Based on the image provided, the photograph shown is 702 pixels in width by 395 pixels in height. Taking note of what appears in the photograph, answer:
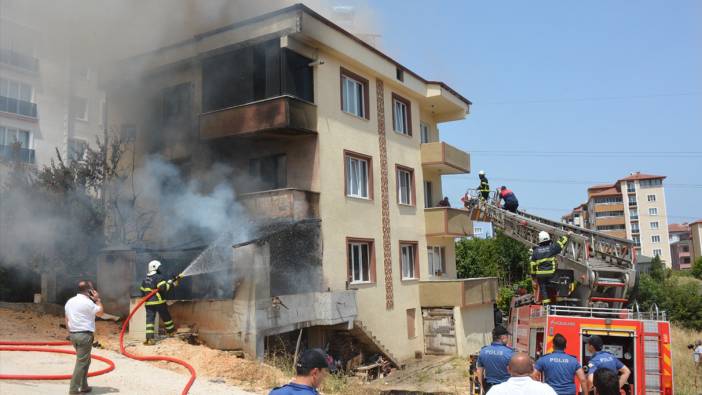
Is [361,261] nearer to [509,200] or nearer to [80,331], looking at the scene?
[509,200]

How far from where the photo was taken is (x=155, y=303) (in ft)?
37.7

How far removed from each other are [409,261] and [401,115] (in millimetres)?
5175

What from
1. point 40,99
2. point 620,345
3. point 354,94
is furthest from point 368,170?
point 40,99

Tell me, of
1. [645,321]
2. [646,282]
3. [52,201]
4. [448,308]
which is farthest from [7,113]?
[646,282]

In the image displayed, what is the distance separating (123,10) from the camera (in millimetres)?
16062

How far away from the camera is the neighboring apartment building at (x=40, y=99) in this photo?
15.6 metres

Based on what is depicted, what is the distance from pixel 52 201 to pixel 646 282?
36.2m

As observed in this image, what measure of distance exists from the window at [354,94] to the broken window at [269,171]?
8.06 feet

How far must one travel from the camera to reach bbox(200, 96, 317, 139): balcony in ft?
47.8

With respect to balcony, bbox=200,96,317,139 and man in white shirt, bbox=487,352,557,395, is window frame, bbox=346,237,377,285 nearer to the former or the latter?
balcony, bbox=200,96,317,139

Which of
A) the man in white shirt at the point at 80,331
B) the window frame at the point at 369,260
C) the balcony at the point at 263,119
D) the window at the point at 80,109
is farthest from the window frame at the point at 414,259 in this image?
the window at the point at 80,109

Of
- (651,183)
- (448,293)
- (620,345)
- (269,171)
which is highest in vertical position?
(651,183)

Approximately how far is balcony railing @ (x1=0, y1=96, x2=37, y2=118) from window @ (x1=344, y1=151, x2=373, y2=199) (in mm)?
20085

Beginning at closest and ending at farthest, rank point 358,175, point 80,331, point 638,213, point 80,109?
point 80,331 → point 358,175 → point 80,109 → point 638,213
